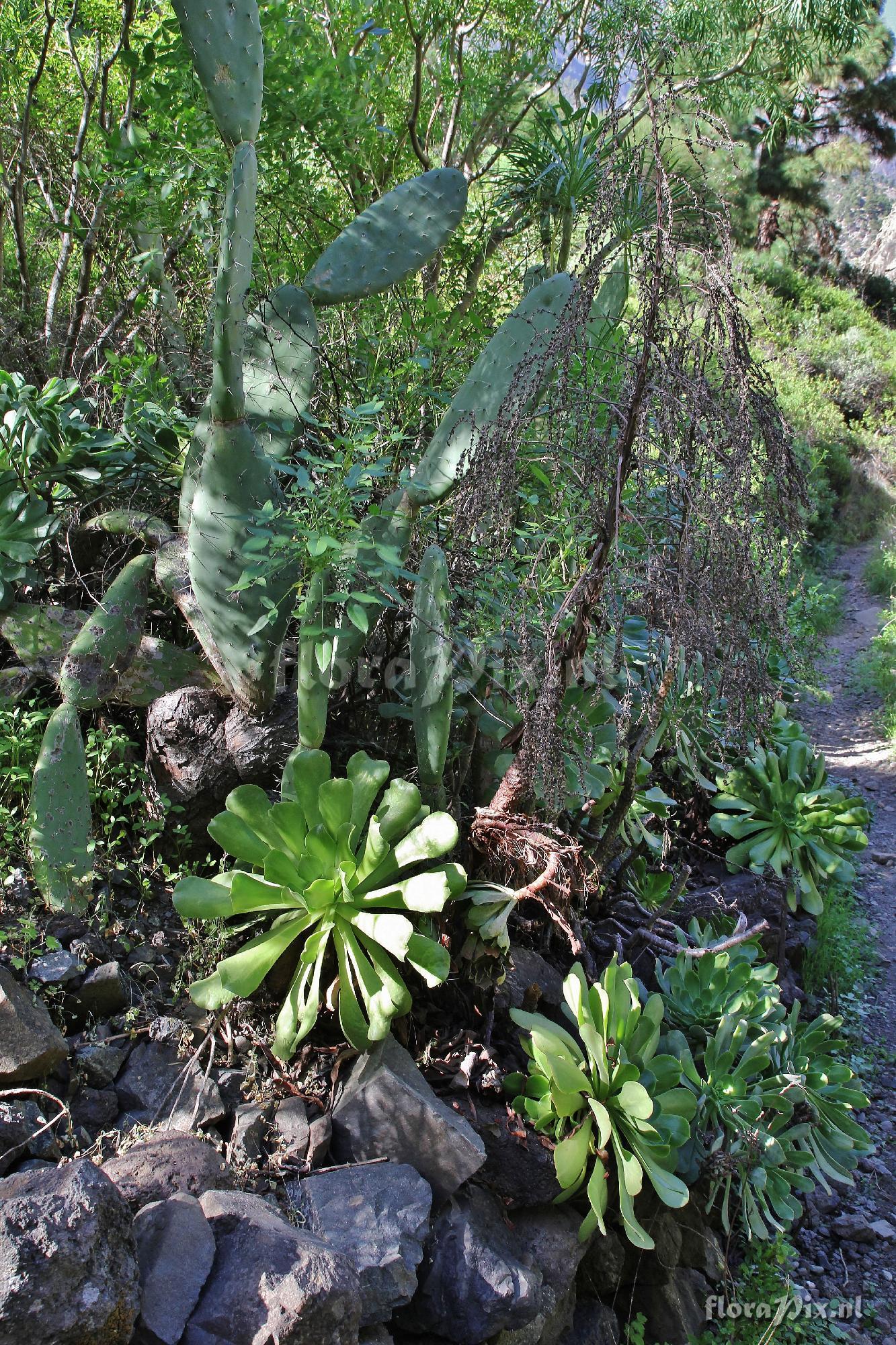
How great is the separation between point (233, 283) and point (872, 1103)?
11.5 ft

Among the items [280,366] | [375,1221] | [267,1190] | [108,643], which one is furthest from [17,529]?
[375,1221]

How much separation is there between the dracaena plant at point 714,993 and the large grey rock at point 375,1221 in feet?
3.78

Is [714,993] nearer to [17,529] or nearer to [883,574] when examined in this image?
[17,529]

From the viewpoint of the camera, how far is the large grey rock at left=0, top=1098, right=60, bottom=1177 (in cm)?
182

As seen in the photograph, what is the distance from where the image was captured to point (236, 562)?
2.43m

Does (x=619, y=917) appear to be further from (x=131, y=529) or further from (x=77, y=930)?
(x=131, y=529)

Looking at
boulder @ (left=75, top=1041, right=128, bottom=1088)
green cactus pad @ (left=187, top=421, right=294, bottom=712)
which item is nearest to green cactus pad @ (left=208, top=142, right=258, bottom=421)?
green cactus pad @ (left=187, top=421, right=294, bottom=712)

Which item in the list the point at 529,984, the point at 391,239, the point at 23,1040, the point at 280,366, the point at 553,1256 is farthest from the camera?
the point at 391,239

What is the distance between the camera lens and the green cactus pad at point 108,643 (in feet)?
8.03

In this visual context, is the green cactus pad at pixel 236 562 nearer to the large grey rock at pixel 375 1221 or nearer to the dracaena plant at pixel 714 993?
the large grey rock at pixel 375 1221

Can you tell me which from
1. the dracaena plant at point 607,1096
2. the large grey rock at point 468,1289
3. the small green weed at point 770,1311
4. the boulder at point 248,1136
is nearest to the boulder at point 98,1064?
the boulder at point 248,1136

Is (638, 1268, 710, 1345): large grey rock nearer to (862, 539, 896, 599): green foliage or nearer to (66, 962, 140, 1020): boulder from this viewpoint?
(66, 962, 140, 1020): boulder

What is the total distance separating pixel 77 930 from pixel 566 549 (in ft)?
5.37

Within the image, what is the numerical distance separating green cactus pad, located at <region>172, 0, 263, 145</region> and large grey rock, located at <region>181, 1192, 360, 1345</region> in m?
2.46
